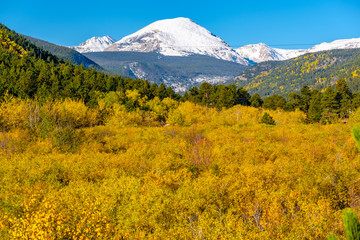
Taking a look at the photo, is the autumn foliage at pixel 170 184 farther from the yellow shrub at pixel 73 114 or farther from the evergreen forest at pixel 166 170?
the yellow shrub at pixel 73 114

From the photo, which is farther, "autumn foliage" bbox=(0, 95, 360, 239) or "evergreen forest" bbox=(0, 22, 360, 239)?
"evergreen forest" bbox=(0, 22, 360, 239)

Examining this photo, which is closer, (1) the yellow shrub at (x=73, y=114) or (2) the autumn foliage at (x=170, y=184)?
(2) the autumn foliage at (x=170, y=184)

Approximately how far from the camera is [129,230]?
71.1 ft

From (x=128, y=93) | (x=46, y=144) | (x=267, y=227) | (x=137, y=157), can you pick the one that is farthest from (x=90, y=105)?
(x=267, y=227)

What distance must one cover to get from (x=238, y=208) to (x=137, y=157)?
24.8m

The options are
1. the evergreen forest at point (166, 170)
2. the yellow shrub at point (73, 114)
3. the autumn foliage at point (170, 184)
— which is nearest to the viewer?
the autumn foliage at point (170, 184)

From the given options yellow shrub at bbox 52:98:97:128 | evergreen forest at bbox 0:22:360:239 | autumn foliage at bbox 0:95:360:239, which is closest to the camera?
autumn foliage at bbox 0:95:360:239

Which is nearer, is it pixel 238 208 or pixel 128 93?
pixel 238 208

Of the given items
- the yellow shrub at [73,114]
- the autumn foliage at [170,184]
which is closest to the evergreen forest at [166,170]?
the autumn foliage at [170,184]

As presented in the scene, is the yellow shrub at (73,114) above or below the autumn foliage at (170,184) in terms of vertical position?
above

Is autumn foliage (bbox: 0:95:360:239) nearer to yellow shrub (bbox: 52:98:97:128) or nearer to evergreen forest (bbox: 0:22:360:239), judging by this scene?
evergreen forest (bbox: 0:22:360:239)

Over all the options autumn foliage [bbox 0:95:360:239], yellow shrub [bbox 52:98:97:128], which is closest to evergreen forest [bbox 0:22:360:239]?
autumn foliage [bbox 0:95:360:239]

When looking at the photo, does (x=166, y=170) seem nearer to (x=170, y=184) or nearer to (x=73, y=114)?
(x=170, y=184)

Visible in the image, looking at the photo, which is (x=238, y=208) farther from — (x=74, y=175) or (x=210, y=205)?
(x=74, y=175)
